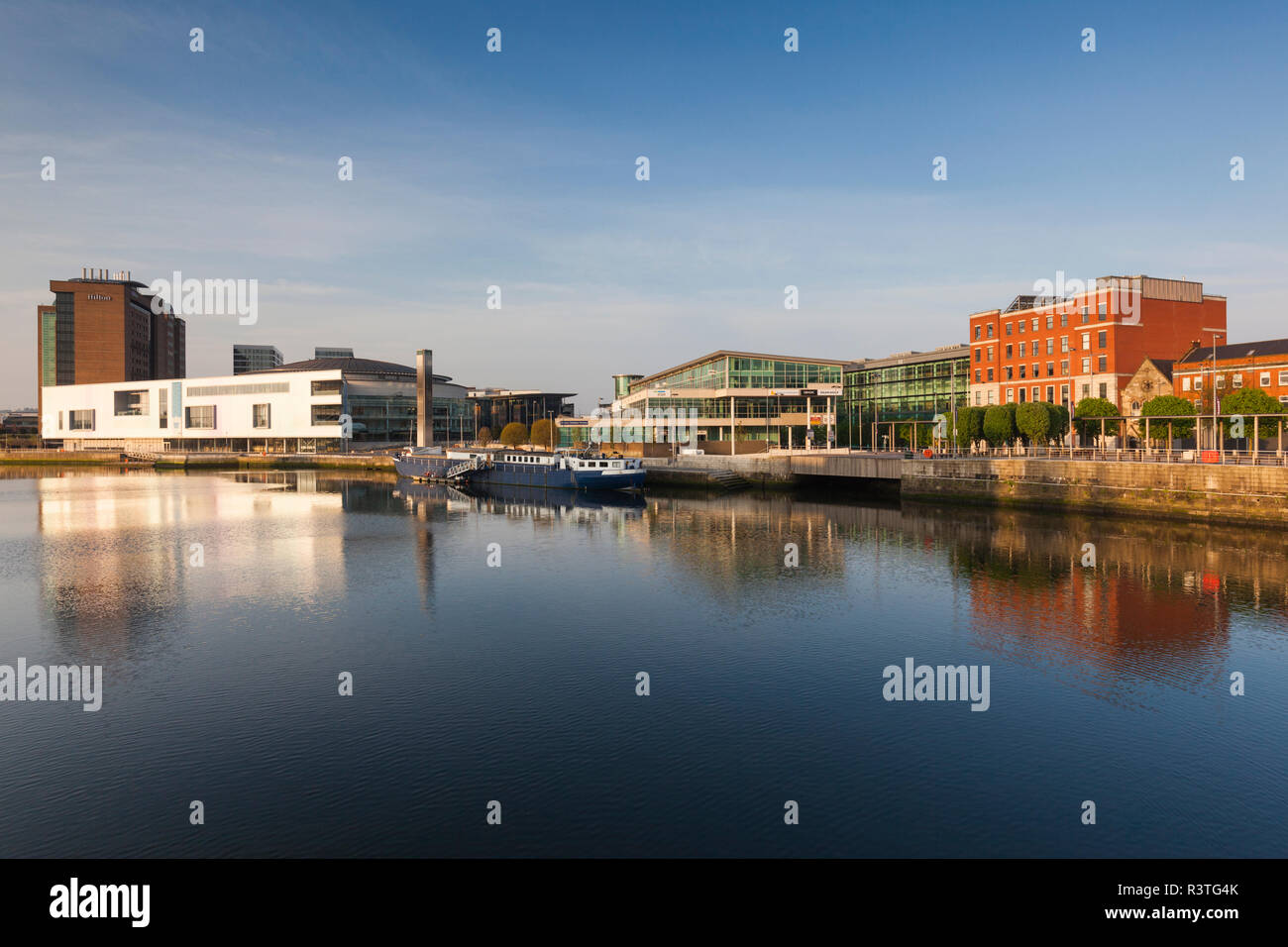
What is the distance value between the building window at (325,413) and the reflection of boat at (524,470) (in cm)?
3406

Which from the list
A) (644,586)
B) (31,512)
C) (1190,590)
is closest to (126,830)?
(644,586)

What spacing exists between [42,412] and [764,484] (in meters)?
157

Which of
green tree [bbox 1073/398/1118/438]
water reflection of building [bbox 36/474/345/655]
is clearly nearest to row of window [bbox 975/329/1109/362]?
green tree [bbox 1073/398/1118/438]

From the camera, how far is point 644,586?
109 ft

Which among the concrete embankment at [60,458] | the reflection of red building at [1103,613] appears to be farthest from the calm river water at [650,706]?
the concrete embankment at [60,458]

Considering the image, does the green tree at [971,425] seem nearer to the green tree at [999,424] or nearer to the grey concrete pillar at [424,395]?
the green tree at [999,424]

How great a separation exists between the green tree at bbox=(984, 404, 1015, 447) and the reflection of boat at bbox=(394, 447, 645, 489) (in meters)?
33.4

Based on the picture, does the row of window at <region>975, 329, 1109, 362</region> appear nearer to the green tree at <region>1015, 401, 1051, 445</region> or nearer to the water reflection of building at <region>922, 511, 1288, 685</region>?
the green tree at <region>1015, 401, 1051, 445</region>

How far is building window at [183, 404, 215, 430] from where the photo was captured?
146 metres

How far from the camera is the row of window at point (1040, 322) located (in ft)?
265

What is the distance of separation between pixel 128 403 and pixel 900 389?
140 meters

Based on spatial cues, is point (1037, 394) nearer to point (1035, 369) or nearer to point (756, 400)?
point (1035, 369)

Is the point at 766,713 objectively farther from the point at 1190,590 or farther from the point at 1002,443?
the point at 1002,443

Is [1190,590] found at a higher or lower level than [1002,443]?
lower
